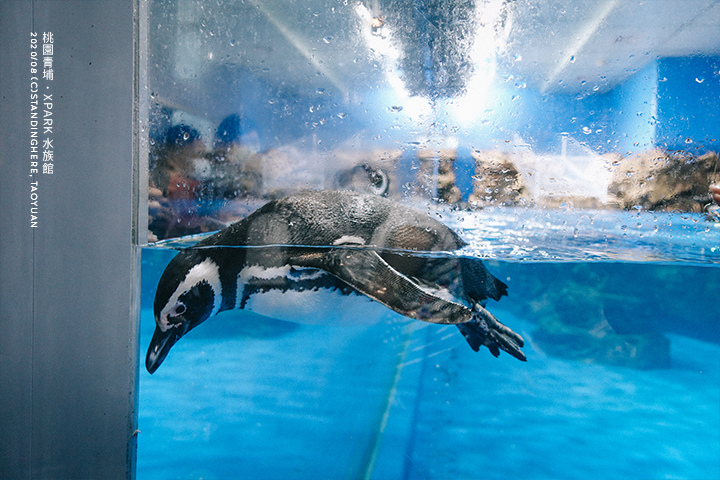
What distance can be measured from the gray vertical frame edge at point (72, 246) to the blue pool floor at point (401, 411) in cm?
46

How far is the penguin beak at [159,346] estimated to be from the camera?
1539 mm

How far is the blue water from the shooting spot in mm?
1896

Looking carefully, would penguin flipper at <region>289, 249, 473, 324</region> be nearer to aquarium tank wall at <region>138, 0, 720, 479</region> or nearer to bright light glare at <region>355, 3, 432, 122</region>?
aquarium tank wall at <region>138, 0, 720, 479</region>

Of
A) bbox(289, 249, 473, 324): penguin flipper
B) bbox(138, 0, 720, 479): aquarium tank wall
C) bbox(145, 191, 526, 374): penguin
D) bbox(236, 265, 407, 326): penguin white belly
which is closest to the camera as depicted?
bbox(289, 249, 473, 324): penguin flipper

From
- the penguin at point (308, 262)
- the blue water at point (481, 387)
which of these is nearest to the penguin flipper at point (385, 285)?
the penguin at point (308, 262)

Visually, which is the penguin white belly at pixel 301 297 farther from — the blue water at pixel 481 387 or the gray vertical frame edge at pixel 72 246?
the gray vertical frame edge at pixel 72 246

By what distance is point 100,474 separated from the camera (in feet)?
4.51

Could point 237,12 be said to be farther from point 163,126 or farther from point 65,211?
point 65,211

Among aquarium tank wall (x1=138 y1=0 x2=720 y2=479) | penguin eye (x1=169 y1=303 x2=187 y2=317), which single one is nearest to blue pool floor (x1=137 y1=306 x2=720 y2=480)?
aquarium tank wall (x1=138 y1=0 x2=720 y2=479)

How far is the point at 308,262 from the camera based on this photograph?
64.6 inches

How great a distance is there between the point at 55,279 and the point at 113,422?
58 centimetres

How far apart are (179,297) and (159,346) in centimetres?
23

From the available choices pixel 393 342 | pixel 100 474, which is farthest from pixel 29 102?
pixel 393 342

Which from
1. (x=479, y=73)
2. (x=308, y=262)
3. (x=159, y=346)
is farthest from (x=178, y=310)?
(x=479, y=73)
